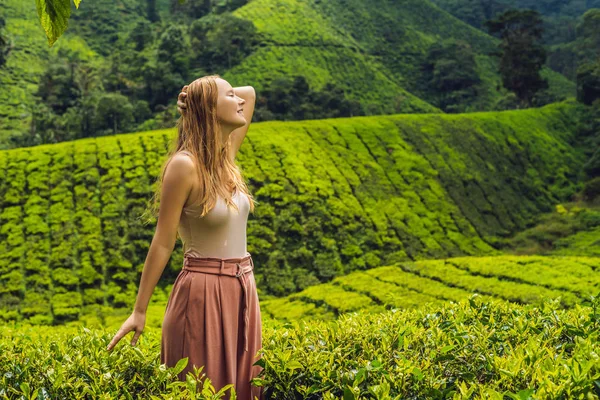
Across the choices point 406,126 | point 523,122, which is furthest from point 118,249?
point 523,122

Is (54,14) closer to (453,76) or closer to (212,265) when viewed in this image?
(212,265)

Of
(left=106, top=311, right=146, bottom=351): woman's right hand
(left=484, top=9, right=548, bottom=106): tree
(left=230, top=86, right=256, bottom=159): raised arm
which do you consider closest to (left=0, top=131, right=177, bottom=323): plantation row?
(left=230, top=86, right=256, bottom=159): raised arm

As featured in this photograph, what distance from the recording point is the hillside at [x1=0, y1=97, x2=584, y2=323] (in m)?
14.6

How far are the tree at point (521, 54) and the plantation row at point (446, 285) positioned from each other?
2274cm

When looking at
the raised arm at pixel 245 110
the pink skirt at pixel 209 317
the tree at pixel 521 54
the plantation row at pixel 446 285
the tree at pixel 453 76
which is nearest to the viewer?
the pink skirt at pixel 209 317

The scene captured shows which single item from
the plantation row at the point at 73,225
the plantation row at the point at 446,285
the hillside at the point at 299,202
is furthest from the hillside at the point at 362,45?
the plantation row at the point at 446,285

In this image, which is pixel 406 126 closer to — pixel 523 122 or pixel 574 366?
pixel 523 122

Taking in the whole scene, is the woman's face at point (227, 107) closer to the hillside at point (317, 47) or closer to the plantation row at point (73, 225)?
the plantation row at point (73, 225)

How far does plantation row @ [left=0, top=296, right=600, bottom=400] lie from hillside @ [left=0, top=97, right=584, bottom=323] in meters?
11.1

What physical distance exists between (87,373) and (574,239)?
18.2 meters

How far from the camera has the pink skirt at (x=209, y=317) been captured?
2494 millimetres

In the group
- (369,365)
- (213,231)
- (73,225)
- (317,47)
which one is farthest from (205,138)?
(317,47)

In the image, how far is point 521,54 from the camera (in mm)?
32281

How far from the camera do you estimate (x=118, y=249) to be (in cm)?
1526
